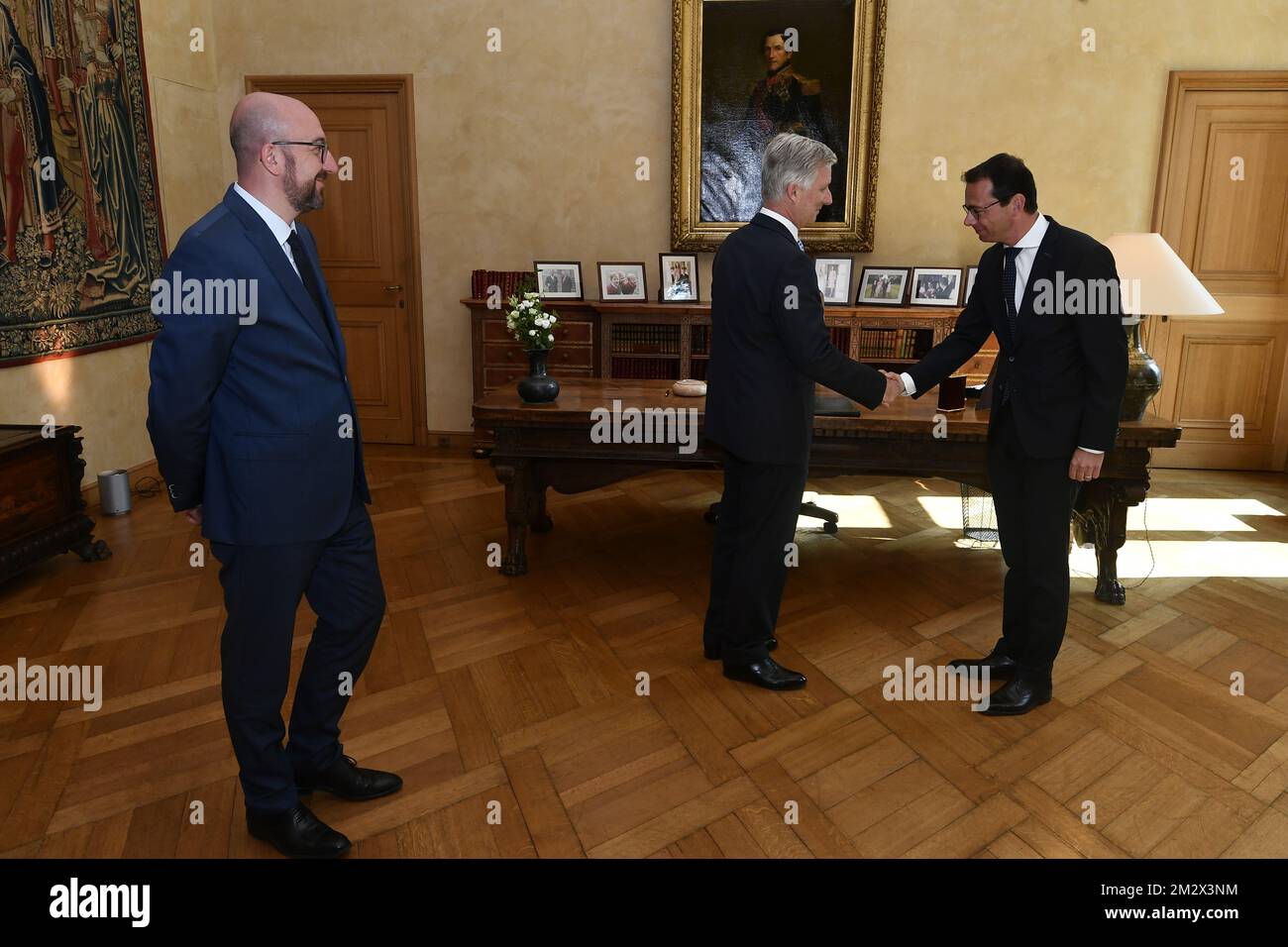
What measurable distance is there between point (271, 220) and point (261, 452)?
51 cm

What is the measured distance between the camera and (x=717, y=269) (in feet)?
8.96

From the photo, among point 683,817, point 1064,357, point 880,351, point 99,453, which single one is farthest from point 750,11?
point 683,817

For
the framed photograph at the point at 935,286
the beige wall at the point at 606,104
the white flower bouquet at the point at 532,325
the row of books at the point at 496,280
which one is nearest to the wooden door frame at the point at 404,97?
the beige wall at the point at 606,104

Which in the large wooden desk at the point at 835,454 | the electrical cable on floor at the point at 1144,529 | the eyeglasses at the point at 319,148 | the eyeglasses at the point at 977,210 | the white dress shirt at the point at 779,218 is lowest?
the electrical cable on floor at the point at 1144,529

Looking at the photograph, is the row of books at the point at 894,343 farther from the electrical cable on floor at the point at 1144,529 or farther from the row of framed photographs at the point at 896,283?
the electrical cable on floor at the point at 1144,529

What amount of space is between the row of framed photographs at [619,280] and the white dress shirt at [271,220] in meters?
4.17

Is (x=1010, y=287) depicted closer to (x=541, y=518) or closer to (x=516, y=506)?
(x=516, y=506)

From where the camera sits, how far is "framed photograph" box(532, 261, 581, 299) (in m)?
6.06

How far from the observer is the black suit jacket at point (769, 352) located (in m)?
2.53

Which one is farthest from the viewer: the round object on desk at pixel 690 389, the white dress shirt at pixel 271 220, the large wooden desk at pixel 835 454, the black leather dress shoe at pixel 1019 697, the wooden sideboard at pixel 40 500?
the round object on desk at pixel 690 389

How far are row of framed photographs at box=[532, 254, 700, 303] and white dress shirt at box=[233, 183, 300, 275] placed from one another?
4.17 meters

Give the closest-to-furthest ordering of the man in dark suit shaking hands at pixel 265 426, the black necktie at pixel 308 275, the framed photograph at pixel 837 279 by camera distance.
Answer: the man in dark suit shaking hands at pixel 265 426, the black necktie at pixel 308 275, the framed photograph at pixel 837 279

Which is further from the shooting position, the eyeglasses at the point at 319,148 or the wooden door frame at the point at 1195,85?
the wooden door frame at the point at 1195,85

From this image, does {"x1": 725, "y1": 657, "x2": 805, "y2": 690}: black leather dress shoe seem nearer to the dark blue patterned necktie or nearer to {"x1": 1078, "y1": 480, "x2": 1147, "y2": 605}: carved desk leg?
the dark blue patterned necktie
